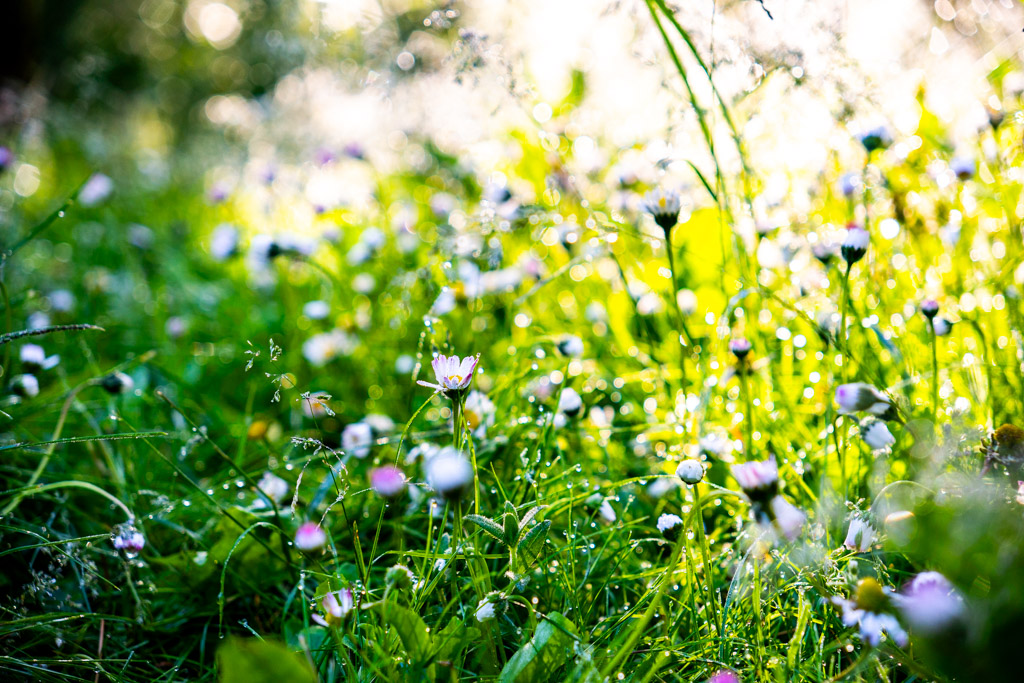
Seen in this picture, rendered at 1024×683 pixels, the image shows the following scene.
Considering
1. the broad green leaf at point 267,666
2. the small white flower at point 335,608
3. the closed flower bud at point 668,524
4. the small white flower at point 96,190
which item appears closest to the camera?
the broad green leaf at point 267,666

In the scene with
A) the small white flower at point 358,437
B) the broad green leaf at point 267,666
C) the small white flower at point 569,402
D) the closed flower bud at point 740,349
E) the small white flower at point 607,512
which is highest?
the closed flower bud at point 740,349

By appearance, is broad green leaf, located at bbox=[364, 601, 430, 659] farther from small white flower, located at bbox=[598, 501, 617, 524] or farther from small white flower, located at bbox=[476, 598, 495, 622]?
small white flower, located at bbox=[598, 501, 617, 524]

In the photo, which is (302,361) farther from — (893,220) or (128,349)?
(893,220)

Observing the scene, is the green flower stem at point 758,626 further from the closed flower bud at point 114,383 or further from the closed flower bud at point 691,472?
the closed flower bud at point 114,383

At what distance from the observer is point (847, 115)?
1077 mm

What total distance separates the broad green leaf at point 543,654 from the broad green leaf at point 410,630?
0.09m

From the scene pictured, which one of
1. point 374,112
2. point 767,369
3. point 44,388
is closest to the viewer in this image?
point 767,369

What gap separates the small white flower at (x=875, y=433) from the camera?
69 cm

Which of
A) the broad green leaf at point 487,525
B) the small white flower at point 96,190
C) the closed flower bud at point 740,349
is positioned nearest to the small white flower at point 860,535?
the closed flower bud at point 740,349

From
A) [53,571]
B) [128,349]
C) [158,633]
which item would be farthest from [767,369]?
[128,349]

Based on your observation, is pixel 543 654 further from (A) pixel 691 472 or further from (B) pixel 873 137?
(B) pixel 873 137

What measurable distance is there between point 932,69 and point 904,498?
4.11 feet

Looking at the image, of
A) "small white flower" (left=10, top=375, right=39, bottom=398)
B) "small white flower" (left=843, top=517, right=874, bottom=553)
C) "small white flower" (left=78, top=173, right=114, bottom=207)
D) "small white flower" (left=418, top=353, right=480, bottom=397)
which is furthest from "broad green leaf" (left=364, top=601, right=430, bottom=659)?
"small white flower" (left=78, top=173, right=114, bottom=207)

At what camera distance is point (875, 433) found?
697 mm
